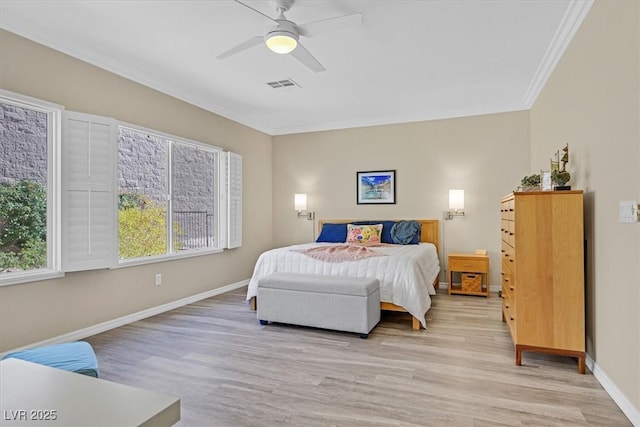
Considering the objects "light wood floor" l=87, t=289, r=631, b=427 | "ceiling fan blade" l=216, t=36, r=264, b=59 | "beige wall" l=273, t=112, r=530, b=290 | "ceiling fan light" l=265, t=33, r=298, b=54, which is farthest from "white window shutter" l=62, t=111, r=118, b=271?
"beige wall" l=273, t=112, r=530, b=290

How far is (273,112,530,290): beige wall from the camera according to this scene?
5270mm

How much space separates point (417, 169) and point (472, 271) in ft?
5.68

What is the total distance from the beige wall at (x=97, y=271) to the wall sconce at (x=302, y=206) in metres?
1.26

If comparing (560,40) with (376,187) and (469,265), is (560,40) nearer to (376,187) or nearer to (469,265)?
(469,265)

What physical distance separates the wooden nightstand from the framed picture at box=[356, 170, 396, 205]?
1371 millimetres

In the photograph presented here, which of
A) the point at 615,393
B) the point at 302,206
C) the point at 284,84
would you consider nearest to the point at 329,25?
the point at 284,84

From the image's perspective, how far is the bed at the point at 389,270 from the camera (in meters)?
3.64

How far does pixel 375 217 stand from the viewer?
598cm

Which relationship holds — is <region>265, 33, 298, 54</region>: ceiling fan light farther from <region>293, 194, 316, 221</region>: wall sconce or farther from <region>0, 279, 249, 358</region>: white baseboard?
<region>293, 194, 316, 221</region>: wall sconce

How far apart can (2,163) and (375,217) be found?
182 inches

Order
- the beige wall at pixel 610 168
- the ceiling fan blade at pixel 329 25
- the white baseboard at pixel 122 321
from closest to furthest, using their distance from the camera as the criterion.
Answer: the beige wall at pixel 610 168 → the ceiling fan blade at pixel 329 25 → the white baseboard at pixel 122 321

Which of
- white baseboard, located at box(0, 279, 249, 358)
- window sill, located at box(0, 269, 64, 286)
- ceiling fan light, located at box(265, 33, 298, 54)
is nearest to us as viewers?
ceiling fan light, located at box(265, 33, 298, 54)

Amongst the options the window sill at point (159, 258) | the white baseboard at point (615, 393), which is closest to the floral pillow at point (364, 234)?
the window sill at point (159, 258)

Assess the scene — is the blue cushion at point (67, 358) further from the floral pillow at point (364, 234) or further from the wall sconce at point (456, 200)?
the wall sconce at point (456, 200)
